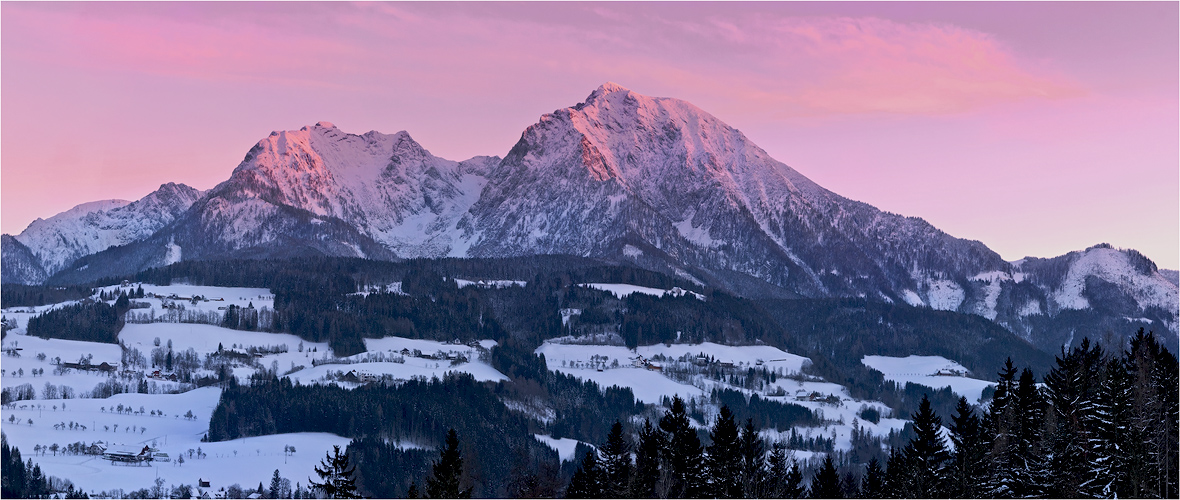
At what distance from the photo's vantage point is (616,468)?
5910 inches

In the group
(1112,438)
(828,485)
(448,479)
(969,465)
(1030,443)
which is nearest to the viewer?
(448,479)

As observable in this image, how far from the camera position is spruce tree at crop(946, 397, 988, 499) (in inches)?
5910

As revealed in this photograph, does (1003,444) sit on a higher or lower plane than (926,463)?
higher

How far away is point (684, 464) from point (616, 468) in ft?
21.7

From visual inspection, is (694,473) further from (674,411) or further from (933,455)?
(933,455)

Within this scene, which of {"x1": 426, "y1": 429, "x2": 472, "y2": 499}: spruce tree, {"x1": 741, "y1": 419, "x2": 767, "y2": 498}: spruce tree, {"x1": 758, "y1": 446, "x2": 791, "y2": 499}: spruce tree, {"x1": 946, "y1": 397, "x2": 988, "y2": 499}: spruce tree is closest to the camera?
{"x1": 426, "y1": 429, "x2": 472, "y2": 499}: spruce tree

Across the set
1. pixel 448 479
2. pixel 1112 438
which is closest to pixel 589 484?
pixel 448 479

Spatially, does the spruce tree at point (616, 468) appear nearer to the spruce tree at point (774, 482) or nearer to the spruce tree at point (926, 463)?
the spruce tree at point (774, 482)

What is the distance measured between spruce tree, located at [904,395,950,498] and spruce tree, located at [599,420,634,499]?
27.7 meters

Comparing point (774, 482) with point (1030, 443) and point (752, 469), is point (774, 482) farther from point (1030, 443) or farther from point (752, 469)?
point (1030, 443)

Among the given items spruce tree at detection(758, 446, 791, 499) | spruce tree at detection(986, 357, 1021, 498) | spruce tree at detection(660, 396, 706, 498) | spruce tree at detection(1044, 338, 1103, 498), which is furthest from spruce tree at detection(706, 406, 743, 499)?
spruce tree at detection(1044, 338, 1103, 498)

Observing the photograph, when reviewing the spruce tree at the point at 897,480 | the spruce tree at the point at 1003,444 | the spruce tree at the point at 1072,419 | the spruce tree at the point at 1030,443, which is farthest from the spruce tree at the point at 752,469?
the spruce tree at the point at 1072,419

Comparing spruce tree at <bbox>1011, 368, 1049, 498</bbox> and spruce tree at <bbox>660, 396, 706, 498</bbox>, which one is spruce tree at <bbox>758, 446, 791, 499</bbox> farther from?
spruce tree at <bbox>1011, 368, 1049, 498</bbox>

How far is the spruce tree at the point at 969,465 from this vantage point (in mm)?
150125
